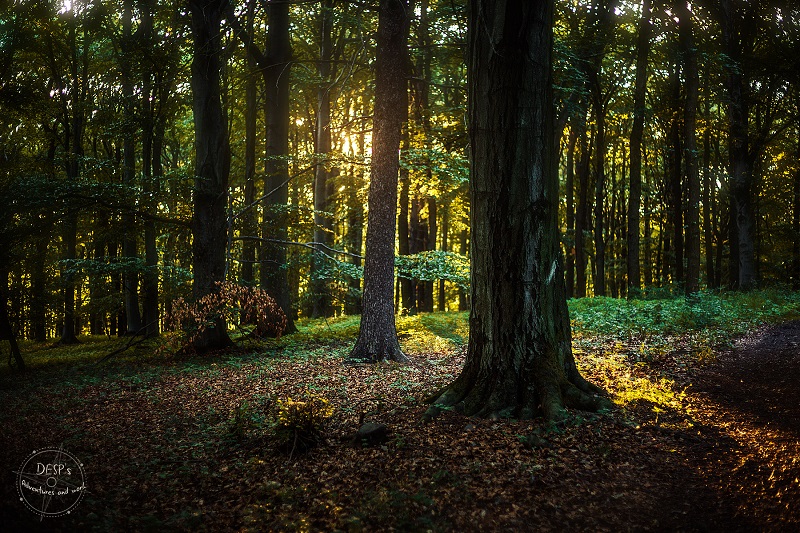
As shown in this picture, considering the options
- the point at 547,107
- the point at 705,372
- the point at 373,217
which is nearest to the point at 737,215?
the point at 705,372

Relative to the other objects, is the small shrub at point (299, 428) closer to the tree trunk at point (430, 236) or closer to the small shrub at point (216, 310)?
the small shrub at point (216, 310)

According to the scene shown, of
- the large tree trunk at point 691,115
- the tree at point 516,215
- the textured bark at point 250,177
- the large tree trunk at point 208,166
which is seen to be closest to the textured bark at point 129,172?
the large tree trunk at point 208,166

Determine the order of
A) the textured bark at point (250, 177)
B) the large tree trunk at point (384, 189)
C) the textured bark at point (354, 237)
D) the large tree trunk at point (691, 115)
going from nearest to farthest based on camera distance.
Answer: the large tree trunk at point (384, 189), the textured bark at point (250, 177), the large tree trunk at point (691, 115), the textured bark at point (354, 237)

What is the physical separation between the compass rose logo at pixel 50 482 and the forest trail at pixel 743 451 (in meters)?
4.63

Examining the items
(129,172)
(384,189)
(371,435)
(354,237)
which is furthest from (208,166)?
(354,237)

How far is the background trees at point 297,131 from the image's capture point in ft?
38.0

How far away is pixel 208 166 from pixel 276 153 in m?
3.14

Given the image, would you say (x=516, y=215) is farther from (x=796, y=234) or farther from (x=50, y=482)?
(x=796, y=234)

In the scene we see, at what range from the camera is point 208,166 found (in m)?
11.8

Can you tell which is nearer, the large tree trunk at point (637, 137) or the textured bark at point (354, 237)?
the large tree trunk at point (637, 137)

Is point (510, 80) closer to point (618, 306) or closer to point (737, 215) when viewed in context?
point (618, 306)

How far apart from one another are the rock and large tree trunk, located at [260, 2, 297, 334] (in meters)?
8.87

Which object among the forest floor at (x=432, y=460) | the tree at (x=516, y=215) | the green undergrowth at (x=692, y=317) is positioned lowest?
the forest floor at (x=432, y=460)

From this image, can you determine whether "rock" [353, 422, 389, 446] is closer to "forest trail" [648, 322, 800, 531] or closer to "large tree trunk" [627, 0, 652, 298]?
"forest trail" [648, 322, 800, 531]
